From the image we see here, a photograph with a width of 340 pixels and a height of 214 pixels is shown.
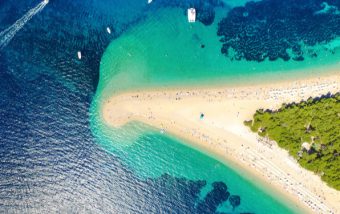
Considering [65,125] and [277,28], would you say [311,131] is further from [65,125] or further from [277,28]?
[65,125]

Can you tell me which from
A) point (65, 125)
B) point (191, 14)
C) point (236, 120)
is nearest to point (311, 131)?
point (236, 120)

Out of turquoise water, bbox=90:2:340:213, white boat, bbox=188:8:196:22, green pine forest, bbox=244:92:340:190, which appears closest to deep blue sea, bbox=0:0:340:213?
turquoise water, bbox=90:2:340:213

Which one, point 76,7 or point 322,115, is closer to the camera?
point 322,115

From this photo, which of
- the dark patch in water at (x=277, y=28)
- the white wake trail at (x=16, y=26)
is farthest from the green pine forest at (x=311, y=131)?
the white wake trail at (x=16, y=26)

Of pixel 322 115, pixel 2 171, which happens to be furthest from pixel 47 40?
pixel 322 115

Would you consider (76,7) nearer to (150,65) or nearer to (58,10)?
(58,10)

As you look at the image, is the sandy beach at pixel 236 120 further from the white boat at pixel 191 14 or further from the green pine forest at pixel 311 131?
the white boat at pixel 191 14

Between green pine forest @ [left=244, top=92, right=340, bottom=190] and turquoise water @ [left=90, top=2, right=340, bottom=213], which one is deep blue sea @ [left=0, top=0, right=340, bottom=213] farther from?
green pine forest @ [left=244, top=92, right=340, bottom=190]
